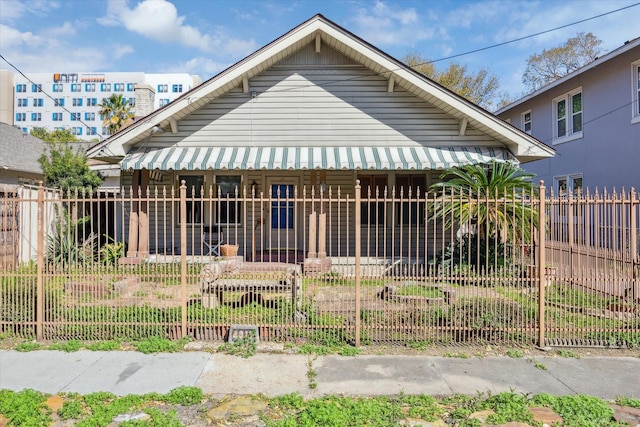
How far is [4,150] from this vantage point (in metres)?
18.0

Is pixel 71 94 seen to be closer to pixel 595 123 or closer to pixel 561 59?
pixel 561 59

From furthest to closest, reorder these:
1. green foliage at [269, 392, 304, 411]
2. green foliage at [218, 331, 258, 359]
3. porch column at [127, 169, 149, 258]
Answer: porch column at [127, 169, 149, 258] < green foliage at [218, 331, 258, 359] < green foliage at [269, 392, 304, 411]

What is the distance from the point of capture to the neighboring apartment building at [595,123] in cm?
1346

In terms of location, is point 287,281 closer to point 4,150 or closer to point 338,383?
point 338,383

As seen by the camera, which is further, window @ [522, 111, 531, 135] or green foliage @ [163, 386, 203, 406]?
window @ [522, 111, 531, 135]

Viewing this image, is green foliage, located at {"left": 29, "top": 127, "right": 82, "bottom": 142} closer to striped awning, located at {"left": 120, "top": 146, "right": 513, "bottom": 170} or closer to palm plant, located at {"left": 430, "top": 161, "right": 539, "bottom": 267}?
striped awning, located at {"left": 120, "top": 146, "right": 513, "bottom": 170}

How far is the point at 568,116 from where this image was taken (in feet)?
55.5

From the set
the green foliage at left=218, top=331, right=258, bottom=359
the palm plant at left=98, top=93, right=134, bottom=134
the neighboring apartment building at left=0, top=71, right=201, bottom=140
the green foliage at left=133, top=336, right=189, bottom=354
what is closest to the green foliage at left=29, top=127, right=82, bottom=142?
the palm plant at left=98, top=93, right=134, bottom=134

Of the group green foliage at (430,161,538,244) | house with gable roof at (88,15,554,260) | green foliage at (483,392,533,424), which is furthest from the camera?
house with gable roof at (88,15,554,260)

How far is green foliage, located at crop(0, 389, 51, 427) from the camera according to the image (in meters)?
3.97

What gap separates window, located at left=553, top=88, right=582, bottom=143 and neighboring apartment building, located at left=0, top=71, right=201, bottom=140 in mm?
70359

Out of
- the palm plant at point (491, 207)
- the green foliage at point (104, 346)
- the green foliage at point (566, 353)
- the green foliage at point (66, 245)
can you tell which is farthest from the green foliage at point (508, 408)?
the green foliage at point (66, 245)

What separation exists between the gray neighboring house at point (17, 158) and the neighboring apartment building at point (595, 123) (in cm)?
2143

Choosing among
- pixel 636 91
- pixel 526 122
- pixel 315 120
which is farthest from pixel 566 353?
pixel 526 122
